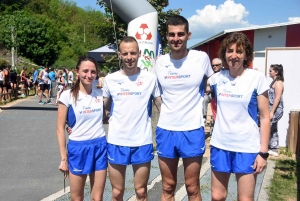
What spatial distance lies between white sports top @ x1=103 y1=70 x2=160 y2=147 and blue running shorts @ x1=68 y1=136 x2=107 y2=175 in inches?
6.0

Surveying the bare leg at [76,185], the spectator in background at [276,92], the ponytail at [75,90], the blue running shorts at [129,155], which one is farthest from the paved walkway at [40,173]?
the ponytail at [75,90]

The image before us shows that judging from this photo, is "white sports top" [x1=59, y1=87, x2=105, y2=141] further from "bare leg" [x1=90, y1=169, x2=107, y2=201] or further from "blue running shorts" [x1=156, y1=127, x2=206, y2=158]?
"blue running shorts" [x1=156, y1=127, x2=206, y2=158]

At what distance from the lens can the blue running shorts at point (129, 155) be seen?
3562 mm

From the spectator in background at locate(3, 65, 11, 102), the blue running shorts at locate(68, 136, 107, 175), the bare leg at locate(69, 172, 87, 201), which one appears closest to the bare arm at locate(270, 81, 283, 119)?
the blue running shorts at locate(68, 136, 107, 175)

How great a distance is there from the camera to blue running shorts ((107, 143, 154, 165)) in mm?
3562

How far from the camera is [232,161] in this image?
3.34 m

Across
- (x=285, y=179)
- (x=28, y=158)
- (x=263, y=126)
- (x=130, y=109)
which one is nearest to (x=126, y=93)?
(x=130, y=109)

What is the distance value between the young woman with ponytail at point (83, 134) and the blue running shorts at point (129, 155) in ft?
0.43

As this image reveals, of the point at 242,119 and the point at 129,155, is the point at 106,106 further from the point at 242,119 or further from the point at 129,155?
the point at 242,119

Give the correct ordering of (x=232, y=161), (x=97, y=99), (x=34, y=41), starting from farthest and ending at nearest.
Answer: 1. (x=34, y=41)
2. (x=97, y=99)
3. (x=232, y=161)

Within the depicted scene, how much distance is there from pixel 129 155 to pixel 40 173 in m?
3.25

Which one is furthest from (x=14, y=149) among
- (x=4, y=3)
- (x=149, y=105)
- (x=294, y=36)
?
(x=4, y=3)

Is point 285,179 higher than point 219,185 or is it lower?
lower

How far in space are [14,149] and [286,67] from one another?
6.27 metres
